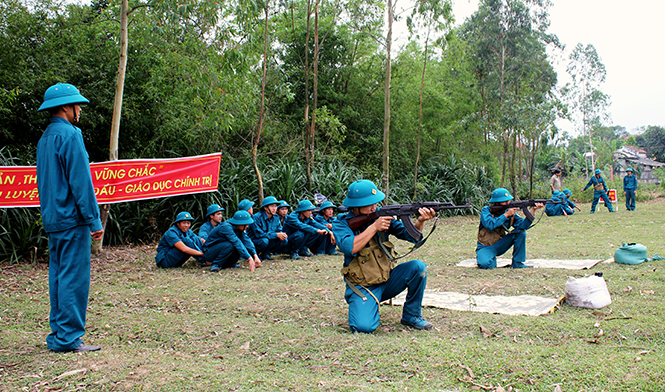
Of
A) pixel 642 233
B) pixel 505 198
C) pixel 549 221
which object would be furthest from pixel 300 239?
pixel 549 221

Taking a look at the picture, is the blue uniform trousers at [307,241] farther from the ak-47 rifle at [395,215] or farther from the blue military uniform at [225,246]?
the ak-47 rifle at [395,215]

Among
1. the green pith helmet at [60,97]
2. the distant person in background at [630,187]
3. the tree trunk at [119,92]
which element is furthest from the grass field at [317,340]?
the distant person in background at [630,187]

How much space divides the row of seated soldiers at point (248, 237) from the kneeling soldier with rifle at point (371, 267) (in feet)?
11.3

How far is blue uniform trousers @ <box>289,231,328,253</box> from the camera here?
9.64 metres

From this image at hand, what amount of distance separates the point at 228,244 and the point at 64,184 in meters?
4.44

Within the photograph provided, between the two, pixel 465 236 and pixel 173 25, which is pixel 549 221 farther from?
pixel 173 25

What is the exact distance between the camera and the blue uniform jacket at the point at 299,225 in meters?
9.55

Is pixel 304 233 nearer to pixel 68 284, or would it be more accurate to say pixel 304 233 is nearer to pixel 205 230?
pixel 205 230

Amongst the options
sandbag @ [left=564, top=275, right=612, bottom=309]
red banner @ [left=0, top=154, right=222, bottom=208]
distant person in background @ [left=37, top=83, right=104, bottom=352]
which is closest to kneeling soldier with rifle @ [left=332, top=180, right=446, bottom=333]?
sandbag @ [left=564, top=275, right=612, bottom=309]

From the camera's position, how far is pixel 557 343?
13.0ft

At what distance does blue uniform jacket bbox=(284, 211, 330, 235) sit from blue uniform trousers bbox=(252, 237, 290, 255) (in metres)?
0.26

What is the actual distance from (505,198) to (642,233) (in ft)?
19.4

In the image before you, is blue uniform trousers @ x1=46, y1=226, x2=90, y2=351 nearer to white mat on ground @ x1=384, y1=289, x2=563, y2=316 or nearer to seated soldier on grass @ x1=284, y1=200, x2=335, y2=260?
white mat on ground @ x1=384, y1=289, x2=563, y2=316

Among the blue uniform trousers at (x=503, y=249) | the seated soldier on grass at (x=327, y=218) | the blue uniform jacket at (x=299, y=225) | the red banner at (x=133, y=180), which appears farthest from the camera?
the seated soldier on grass at (x=327, y=218)
